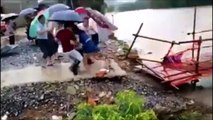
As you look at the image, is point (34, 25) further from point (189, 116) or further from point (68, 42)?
point (189, 116)

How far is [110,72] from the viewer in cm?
98

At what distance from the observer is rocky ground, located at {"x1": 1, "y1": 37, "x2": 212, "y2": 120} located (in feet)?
2.98

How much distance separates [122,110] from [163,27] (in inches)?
10.2

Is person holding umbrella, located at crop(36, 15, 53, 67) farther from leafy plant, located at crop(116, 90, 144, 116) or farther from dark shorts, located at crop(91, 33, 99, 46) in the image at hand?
leafy plant, located at crop(116, 90, 144, 116)

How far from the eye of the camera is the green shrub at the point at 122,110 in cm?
85

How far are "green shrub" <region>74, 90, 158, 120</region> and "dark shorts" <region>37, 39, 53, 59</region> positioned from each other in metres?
0.17

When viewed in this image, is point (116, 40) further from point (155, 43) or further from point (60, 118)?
point (60, 118)

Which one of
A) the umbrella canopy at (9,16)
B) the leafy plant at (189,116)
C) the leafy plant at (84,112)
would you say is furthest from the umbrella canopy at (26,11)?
the leafy plant at (189,116)

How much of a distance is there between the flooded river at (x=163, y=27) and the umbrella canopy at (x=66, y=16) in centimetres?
10

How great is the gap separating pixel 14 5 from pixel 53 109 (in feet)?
1.05

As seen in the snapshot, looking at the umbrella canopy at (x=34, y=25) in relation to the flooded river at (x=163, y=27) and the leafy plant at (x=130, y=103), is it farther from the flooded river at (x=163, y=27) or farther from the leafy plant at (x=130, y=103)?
the leafy plant at (x=130, y=103)

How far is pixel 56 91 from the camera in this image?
3.33 feet

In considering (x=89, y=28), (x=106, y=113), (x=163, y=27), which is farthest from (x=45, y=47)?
(x=163, y=27)

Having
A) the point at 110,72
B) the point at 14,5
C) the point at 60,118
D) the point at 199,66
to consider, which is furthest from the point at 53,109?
the point at 199,66
